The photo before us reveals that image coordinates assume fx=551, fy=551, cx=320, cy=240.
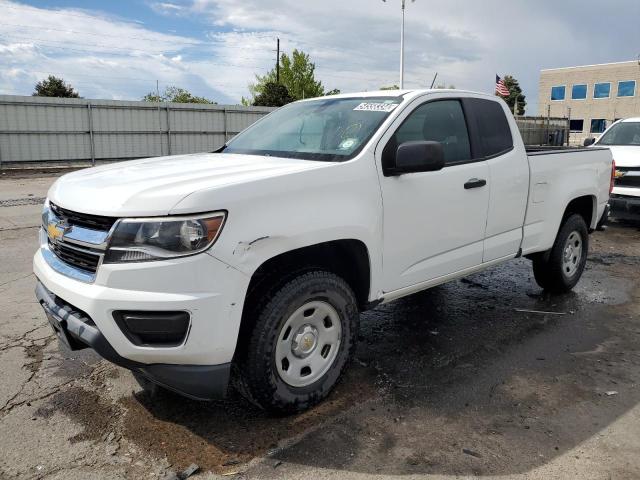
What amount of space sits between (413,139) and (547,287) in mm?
2753

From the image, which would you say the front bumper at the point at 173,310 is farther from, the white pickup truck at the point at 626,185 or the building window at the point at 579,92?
the building window at the point at 579,92

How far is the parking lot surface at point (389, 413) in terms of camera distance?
8.95 ft

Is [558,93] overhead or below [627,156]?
overhead

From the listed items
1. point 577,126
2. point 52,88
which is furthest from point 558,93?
point 52,88

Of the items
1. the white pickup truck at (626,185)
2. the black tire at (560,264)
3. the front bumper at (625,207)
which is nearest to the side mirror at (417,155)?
the black tire at (560,264)

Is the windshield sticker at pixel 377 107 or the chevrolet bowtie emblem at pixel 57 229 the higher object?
the windshield sticker at pixel 377 107

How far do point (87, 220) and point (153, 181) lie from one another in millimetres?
375

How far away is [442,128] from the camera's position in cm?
403

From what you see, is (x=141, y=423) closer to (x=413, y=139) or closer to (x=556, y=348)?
(x=413, y=139)

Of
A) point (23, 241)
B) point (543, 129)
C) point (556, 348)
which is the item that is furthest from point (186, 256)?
point (543, 129)

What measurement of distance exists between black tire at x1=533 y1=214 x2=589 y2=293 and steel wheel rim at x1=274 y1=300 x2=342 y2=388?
290 cm

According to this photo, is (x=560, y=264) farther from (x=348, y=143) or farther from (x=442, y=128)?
(x=348, y=143)

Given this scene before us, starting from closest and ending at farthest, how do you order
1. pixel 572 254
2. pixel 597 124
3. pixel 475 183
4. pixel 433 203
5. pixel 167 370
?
pixel 167 370 < pixel 433 203 < pixel 475 183 < pixel 572 254 < pixel 597 124

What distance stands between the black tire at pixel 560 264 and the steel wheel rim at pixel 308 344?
9.50ft
